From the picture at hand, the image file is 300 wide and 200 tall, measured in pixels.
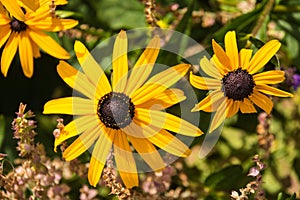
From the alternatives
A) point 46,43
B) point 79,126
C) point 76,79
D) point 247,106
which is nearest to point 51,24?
point 46,43

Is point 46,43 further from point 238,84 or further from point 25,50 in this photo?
point 238,84

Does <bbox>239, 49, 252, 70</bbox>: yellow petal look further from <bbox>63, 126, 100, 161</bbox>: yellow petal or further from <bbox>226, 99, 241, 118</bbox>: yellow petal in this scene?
<bbox>63, 126, 100, 161</bbox>: yellow petal

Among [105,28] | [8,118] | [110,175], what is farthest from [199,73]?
[8,118]

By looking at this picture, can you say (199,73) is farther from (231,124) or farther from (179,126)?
(231,124)

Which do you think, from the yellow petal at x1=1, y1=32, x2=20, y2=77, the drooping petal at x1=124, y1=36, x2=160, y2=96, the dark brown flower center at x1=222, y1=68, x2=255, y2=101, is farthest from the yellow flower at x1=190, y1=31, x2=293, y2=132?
the yellow petal at x1=1, y1=32, x2=20, y2=77

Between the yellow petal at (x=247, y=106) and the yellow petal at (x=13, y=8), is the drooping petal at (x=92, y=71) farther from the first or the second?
the yellow petal at (x=247, y=106)
